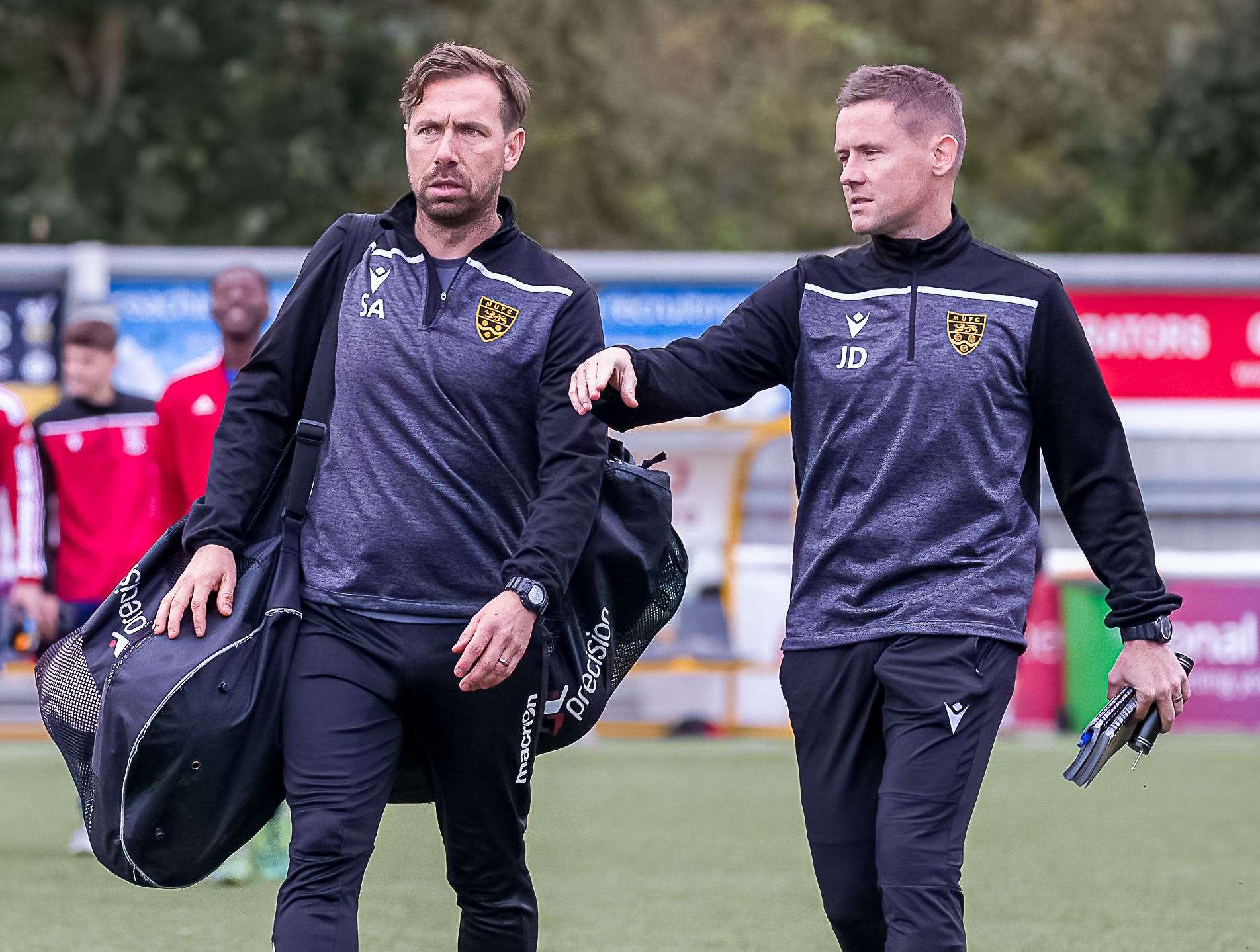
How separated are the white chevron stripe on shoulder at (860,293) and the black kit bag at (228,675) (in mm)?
589

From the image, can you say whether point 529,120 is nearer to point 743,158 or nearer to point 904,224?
point 743,158

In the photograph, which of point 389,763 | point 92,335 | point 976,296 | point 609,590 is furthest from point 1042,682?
point 389,763

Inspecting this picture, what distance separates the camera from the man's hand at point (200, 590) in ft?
14.0

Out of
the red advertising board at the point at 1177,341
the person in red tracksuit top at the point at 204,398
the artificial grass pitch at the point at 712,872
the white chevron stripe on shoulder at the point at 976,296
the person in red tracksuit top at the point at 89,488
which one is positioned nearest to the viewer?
the white chevron stripe on shoulder at the point at 976,296

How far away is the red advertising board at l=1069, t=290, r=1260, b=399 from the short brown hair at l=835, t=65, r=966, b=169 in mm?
10288

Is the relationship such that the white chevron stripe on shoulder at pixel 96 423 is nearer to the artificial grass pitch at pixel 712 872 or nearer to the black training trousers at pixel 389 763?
the artificial grass pitch at pixel 712 872

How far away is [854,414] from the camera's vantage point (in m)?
4.34

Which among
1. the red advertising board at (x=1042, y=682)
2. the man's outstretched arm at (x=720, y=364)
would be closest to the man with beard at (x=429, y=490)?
the man's outstretched arm at (x=720, y=364)

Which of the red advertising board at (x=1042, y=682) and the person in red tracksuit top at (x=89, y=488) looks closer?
the person in red tracksuit top at (x=89, y=488)

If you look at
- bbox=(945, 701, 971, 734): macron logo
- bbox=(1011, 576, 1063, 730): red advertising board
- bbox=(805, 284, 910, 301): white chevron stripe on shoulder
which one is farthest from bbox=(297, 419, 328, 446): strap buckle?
bbox=(1011, 576, 1063, 730): red advertising board

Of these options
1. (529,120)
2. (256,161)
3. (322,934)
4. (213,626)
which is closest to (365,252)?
(213,626)

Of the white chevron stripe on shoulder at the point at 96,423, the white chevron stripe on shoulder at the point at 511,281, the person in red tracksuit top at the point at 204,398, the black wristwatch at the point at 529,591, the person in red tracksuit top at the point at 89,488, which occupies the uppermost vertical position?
the white chevron stripe on shoulder at the point at 511,281

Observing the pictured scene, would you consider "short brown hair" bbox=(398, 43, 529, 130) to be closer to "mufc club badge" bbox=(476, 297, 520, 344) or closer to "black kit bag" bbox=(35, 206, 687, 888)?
"black kit bag" bbox=(35, 206, 687, 888)

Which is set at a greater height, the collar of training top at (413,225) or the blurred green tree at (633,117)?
the collar of training top at (413,225)
